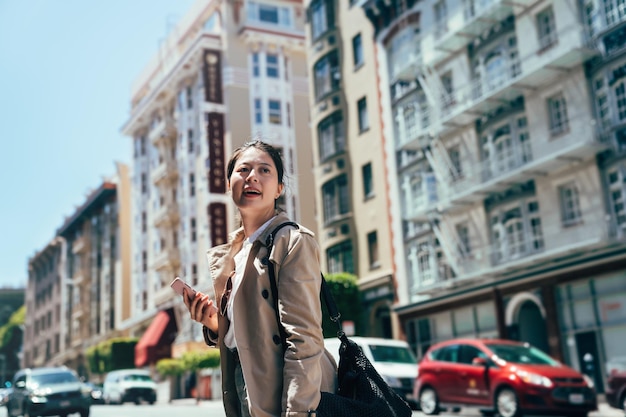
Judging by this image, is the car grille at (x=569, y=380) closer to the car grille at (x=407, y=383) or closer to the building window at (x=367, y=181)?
the car grille at (x=407, y=383)

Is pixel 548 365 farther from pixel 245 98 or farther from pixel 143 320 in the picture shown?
pixel 143 320

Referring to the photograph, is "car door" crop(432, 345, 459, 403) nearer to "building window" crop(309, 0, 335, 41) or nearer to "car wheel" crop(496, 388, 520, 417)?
"car wheel" crop(496, 388, 520, 417)

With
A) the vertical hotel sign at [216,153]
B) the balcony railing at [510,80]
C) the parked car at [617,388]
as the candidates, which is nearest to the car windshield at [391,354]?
the parked car at [617,388]

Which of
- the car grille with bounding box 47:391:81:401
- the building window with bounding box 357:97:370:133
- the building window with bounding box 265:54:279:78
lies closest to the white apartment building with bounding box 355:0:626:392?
the building window with bounding box 357:97:370:133

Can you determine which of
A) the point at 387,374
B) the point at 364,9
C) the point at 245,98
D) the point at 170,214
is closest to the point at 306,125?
the point at 245,98

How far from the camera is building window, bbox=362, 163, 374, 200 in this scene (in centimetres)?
3719

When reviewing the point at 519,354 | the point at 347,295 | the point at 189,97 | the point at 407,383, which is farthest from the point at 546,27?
the point at 189,97

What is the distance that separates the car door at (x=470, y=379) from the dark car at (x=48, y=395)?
31.2ft

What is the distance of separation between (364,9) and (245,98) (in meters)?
14.9

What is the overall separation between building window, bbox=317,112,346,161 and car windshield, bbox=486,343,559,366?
22576mm

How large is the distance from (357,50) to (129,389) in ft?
65.3

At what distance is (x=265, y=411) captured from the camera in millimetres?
2898

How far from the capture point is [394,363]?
66.5 ft

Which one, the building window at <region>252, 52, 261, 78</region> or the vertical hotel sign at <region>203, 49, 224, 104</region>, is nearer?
the vertical hotel sign at <region>203, 49, 224, 104</region>
